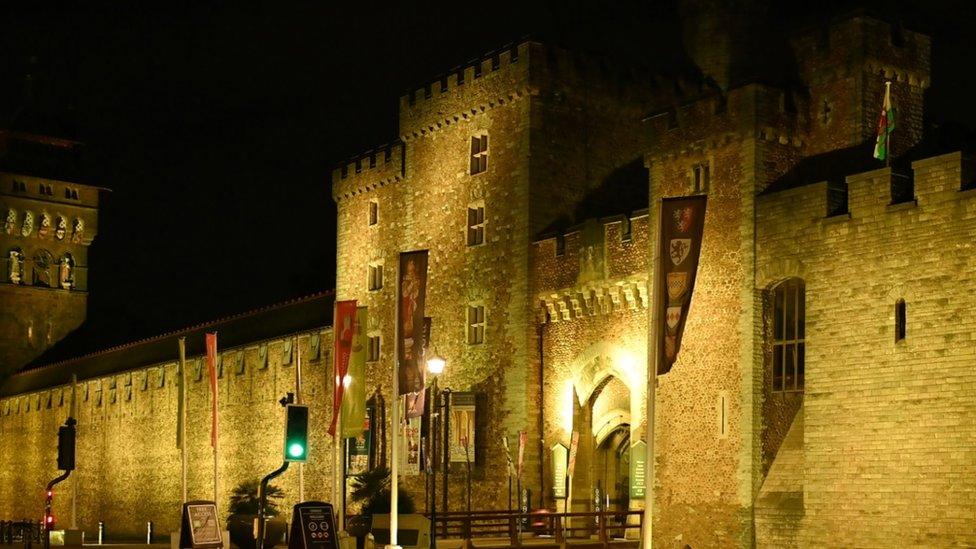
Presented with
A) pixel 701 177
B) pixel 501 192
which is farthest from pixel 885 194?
pixel 501 192

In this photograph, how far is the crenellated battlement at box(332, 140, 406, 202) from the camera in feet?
150

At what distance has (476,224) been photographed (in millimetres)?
41344

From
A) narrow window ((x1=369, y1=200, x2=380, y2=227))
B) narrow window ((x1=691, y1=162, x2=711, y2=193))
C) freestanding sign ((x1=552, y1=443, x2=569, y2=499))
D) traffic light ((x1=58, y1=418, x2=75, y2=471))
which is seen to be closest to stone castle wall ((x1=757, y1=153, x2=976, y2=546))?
narrow window ((x1=691, y1=162, x2=711, y2=193))

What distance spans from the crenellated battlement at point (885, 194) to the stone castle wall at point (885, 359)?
27 mm

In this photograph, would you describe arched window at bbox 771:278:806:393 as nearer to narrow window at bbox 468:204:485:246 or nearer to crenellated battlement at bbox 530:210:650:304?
crenellated battlement at bbox 530:210:650:304

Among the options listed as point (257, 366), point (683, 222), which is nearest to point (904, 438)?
point (683, 222)

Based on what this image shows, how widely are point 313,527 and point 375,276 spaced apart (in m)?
22.5

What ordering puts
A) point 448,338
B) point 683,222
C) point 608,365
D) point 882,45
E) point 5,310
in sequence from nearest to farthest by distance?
point 683,222 < point 882,45 < point 608,365 < point 448,338 < point 5,310

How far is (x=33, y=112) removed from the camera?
9275 cm

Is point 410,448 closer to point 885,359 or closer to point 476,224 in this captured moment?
point 476,224

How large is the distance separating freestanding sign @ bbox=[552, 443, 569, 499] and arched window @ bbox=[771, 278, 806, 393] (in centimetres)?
845

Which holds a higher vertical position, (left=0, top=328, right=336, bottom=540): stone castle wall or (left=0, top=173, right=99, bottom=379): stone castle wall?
(left=0, top=173, right=99, bottom=379): stone castle wall

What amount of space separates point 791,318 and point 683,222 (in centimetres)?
619

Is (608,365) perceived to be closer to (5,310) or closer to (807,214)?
(807,214)
